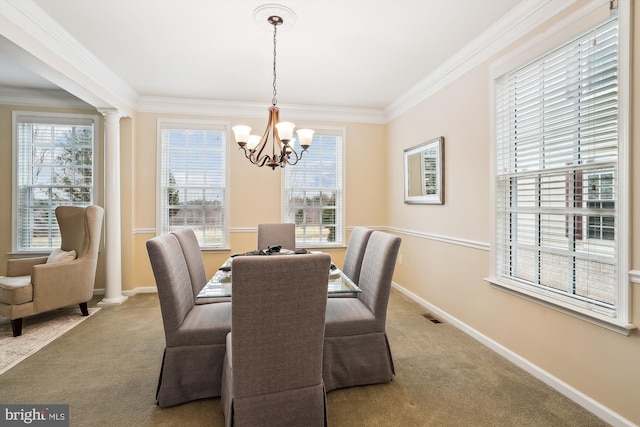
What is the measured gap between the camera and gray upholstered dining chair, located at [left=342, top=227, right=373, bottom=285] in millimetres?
2701

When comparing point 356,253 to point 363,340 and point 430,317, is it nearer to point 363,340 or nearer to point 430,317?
point 363,340

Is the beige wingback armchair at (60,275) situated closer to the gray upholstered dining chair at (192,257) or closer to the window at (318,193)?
the gray upholstered dining chair at (192,257)

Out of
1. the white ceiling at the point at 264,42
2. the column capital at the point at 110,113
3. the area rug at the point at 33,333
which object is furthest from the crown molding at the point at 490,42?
the area rug at the point at 33,333

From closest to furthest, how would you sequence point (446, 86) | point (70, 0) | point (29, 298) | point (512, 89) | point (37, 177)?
point (70, 0) → point (512, 89) → point (29, 298) → point (446, 86) → point (37, 177)

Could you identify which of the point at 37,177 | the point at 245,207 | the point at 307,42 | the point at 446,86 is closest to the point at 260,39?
the point at 307,42

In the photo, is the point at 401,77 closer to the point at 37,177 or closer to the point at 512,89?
the point at 512,89

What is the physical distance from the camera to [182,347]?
1935mm

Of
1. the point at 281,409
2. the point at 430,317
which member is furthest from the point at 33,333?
the point at 430,317

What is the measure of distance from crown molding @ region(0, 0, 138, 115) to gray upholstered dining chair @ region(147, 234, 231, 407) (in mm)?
1938

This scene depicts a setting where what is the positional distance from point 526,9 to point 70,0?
333cm

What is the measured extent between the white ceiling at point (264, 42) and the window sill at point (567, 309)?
214 cm

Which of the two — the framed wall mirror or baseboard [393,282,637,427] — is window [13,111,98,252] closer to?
the framed wall mirror

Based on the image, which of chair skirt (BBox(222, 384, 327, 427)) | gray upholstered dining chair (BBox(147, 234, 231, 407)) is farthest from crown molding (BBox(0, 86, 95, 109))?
chair skirt (BBox(222, 384, 327, 427))

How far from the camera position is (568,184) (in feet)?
6.82
